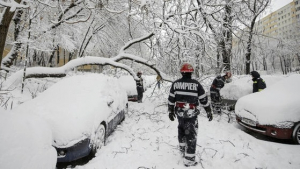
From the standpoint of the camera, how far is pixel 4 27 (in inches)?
158

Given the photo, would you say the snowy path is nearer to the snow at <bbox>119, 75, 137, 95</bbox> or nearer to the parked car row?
the parked car row

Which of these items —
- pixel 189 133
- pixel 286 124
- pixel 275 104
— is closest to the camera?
pixel 189 133

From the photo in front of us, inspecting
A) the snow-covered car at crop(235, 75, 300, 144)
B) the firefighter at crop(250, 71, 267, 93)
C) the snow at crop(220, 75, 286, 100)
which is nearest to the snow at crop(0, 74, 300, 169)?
the snow-covered car at crop(235, 75, 300, 144)

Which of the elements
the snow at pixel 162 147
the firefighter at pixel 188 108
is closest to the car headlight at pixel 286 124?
the snow at pixel 162 147

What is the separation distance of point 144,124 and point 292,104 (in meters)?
4.30

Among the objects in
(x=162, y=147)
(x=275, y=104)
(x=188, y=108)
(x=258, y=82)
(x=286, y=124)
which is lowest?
(x=162, y=147)

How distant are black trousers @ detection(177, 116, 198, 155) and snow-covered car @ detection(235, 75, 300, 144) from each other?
229 centimetres

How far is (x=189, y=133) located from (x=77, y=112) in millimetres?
2379

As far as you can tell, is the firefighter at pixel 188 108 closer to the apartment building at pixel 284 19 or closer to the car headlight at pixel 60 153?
the car headlight at pixel 60 153

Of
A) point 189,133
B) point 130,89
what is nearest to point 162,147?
point 189,133

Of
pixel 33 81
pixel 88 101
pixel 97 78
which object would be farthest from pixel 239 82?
pixel 33 81

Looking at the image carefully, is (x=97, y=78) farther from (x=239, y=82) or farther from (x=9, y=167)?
(x=239, y=82)

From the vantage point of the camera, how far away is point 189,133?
11.3ft

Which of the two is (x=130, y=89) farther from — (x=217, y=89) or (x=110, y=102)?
(x=110, y=102)
